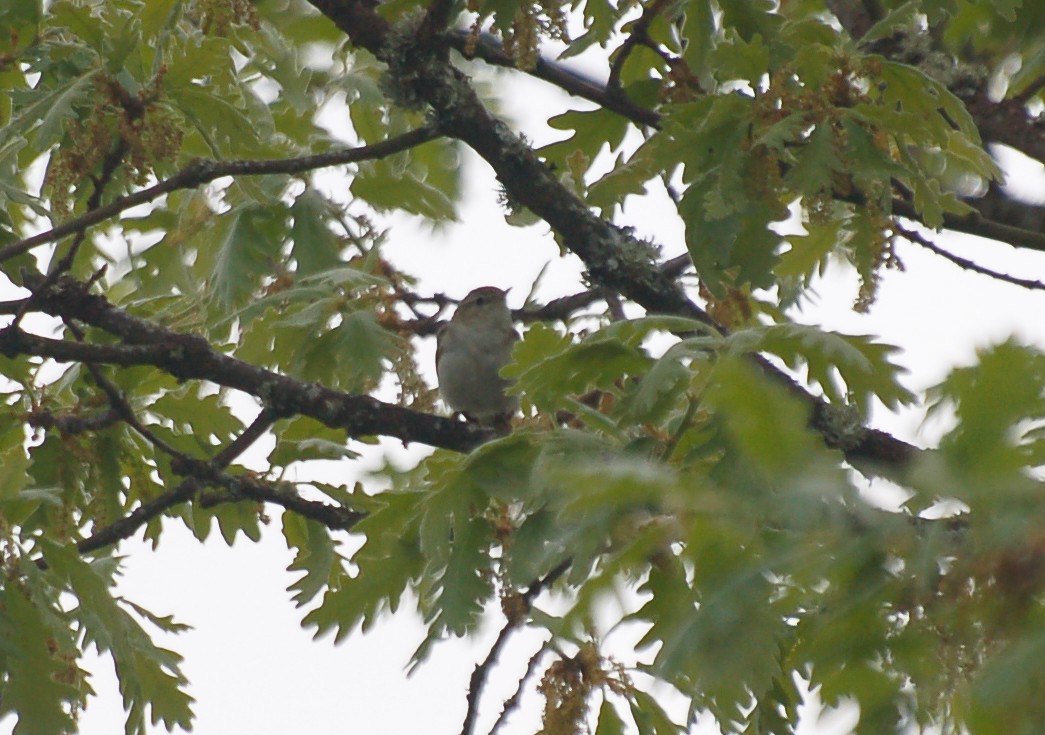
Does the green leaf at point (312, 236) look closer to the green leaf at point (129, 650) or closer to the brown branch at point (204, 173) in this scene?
the brown branch at point (204, 173)

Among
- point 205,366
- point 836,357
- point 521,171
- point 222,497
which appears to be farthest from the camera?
point 222,497

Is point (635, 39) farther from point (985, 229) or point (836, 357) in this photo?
point (836, 357)

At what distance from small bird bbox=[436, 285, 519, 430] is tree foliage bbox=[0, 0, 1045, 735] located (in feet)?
5.93

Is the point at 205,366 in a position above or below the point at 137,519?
above

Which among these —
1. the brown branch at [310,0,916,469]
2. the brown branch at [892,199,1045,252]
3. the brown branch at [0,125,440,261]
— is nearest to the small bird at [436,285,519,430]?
the brown branch at [310,0,916,469]

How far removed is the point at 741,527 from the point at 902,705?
21 centimetres

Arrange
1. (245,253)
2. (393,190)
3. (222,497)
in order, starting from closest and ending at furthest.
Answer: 1. (222,497)
2. (245,253)
3. (393,190)

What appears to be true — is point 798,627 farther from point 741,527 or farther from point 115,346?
point 115,346

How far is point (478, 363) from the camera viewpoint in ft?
20.6

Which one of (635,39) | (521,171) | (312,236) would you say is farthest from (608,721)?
(312,236)

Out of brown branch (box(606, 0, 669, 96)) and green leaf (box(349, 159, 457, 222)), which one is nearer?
brown branch (box(606, 0, 669, 96))

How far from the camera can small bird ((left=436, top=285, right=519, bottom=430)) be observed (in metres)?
6.27

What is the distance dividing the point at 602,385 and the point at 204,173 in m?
1.12

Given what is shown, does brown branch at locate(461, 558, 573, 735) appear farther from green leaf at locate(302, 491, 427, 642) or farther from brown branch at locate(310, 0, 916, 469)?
brown branch at locate(310, 0, 916, 469)
